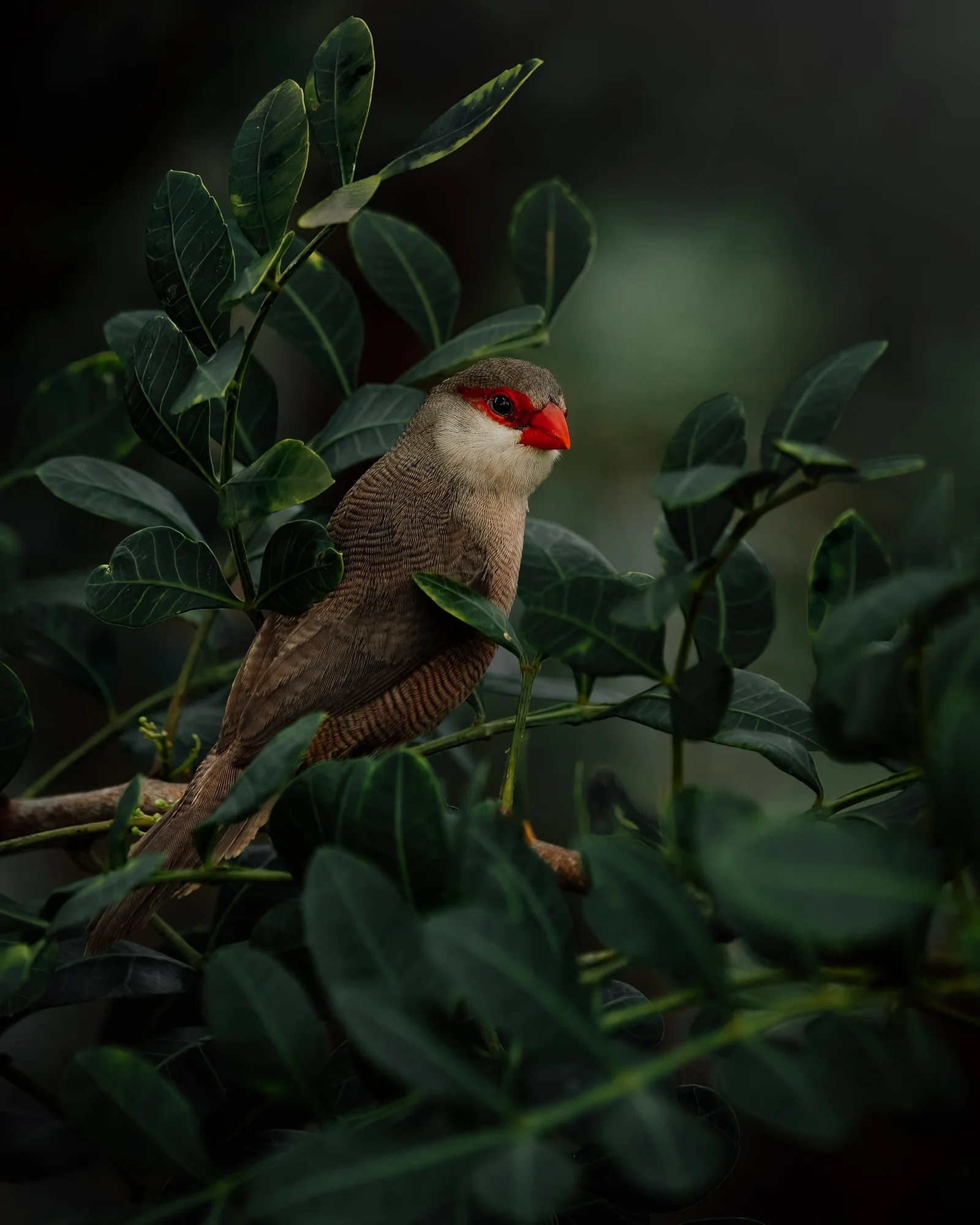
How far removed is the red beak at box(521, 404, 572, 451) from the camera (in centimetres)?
148

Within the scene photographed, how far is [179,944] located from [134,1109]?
11.5 inches

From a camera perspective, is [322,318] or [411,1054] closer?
[411,1054]

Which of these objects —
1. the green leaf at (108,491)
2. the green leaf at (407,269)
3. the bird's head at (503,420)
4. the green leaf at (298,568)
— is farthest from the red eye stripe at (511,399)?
the green leaf at (298,568)

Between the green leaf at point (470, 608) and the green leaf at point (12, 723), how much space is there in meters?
0.28

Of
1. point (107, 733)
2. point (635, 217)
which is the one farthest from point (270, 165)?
point (635, 217)

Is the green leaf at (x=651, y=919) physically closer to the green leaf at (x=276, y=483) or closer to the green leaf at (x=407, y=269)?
the green leaf at (x=276, y=483)

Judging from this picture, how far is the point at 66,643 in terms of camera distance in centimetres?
120

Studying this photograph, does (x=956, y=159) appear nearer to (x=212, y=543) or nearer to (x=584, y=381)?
(x=584, y=381)

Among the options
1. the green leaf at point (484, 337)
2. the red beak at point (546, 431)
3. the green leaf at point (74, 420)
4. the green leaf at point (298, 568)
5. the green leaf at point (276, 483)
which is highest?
the green leaf at point (74, 420)

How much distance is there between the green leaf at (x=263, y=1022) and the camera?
1.63ft

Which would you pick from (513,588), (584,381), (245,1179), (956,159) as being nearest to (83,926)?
(245,1179)

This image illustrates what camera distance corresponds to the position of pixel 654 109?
2.73 metres

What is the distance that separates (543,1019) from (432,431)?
1.06 meters

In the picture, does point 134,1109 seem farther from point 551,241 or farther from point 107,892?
point 551,241
